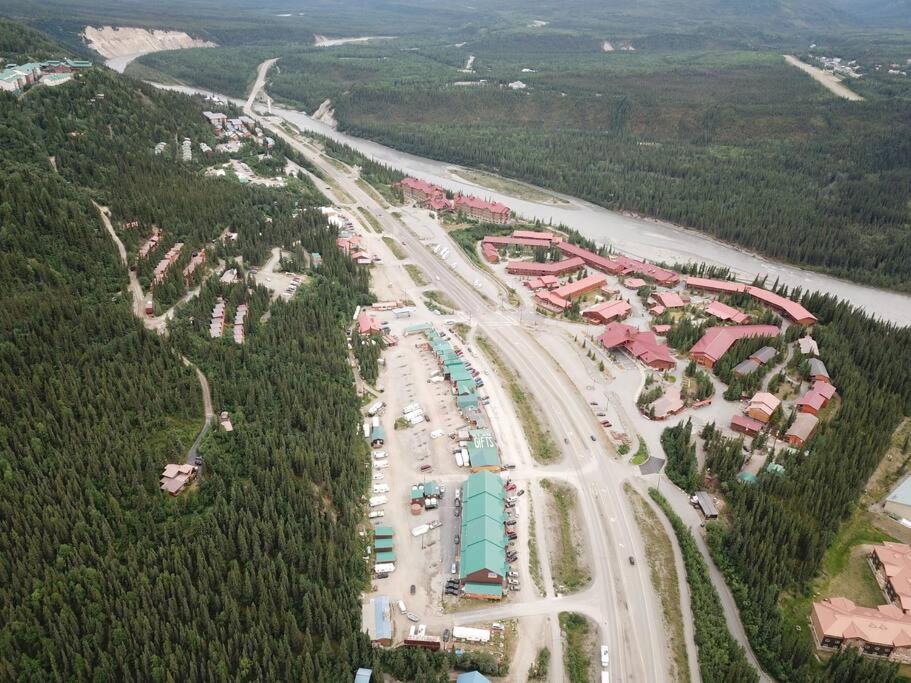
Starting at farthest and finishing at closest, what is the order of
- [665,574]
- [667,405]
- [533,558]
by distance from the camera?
[667,405] → [533,558] → [665,574]

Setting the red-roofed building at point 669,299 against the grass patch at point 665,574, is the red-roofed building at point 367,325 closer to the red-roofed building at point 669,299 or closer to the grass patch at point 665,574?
the grass patch at point 665,574

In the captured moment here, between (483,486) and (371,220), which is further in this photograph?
(371,220)

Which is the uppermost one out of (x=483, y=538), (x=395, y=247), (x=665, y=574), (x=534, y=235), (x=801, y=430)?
(x=534, y=235)

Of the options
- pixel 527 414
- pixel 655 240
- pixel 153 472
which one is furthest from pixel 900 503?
pixel 655 240

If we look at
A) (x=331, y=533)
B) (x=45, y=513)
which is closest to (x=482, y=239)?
(x=331, y=533)

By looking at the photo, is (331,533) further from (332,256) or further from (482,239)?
(482,239)

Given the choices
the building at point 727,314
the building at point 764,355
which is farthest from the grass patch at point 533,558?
the building at point 727,314

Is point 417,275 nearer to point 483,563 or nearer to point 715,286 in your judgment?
point 715,286

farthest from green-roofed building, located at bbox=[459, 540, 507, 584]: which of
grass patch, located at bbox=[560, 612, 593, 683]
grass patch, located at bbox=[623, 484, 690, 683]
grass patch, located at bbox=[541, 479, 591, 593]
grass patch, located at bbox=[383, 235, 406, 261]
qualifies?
grass patch, located at bbox=[383, 235, 406, 261]
